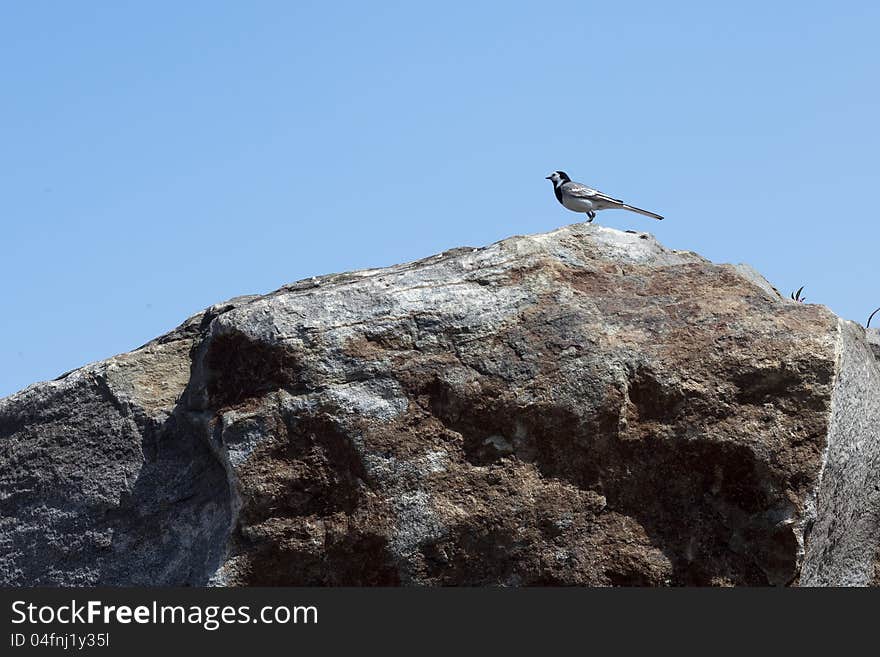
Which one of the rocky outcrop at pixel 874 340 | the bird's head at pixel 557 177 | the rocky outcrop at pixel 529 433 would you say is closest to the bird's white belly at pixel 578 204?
the bird's head at pixel 557 177

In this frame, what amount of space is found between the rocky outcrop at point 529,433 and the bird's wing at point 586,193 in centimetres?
476

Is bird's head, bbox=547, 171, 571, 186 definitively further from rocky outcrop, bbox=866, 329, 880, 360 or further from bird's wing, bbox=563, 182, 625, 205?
rocky outcrop, bbox=866, 329, 880, 360

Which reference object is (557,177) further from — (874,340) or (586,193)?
(874,340)

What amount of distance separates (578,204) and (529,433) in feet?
19.4

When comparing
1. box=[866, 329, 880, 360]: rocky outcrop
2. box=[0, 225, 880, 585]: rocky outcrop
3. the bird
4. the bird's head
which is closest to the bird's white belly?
the bird

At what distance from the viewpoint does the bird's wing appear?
1311 cm

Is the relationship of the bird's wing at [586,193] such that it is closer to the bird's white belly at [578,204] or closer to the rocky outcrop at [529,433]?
the bird's white belly at [578,204]

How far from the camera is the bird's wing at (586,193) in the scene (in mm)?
13109

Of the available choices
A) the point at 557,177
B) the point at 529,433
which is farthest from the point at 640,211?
the point at 529,433

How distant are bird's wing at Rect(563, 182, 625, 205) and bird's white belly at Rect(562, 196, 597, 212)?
0.05 metres

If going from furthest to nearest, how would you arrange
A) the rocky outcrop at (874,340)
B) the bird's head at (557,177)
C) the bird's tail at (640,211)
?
the bird's head at (557,177), the bird's tail at (640,211), the rocky outcrop at (874,340)

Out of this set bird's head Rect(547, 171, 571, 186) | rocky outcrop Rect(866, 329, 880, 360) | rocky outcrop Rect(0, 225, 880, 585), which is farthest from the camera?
bird's head Rect(547, 171, 571, 186)

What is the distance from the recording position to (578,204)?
43.7 ft

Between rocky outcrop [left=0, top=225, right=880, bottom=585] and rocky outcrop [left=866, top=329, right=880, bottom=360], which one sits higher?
rocky outcrop [left=866, top=329, right=880, bottom=360]
